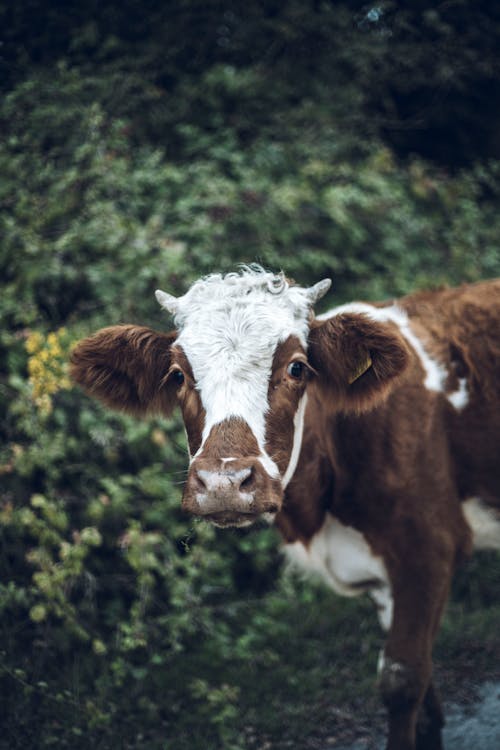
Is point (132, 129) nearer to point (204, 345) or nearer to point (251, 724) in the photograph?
point (204, 345)

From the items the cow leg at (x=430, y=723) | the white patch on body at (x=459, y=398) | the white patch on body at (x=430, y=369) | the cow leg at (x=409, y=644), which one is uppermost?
the white patch on body at (x=430, y=369)

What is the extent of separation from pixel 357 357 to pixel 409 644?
1.32 m

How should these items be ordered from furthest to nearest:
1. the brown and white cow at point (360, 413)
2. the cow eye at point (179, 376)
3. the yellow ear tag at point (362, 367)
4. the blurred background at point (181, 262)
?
the blurred background at point (181, 262)
the yellow ear tag at point (362, 367)
the cow eye at point (179, 376)
the brown and white cow at point (360, 413)

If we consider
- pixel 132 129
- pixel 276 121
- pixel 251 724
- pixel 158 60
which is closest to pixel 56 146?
pixel 132 129

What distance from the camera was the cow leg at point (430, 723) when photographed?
3.30 m

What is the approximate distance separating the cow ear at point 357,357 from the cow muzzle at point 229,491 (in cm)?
71

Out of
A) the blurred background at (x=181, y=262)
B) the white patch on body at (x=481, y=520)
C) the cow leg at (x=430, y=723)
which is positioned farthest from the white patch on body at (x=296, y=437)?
the cow leg at (x=430, y=723)

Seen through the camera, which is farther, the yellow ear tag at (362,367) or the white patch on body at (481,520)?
the white patch on body at (481,520)

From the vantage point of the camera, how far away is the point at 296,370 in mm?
2682

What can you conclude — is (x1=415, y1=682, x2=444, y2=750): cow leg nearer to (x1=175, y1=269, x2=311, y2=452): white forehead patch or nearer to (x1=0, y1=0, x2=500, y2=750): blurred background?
(x1=0, y1=0, x2=500, y2=750): blurred background

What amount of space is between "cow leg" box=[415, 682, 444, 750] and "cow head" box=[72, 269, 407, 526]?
1522 millimetres

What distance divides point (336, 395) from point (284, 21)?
4330 mm

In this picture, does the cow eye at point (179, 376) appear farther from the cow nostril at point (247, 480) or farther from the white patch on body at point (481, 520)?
the white patch on body at point (481, 520)

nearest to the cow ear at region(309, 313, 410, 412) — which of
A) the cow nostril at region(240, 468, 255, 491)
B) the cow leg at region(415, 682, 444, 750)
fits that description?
the cow nostril at region(240, 468, 255, 491)
